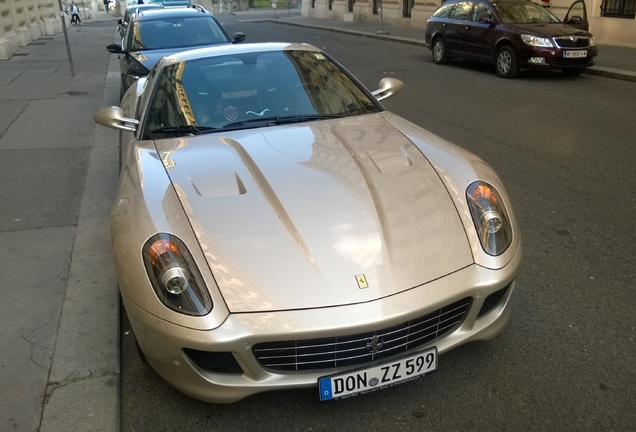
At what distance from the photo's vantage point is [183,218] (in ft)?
9.23

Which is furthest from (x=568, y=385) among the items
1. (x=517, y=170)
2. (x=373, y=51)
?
(x=373, y=51)

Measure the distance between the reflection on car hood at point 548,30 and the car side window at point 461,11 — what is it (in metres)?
1.62

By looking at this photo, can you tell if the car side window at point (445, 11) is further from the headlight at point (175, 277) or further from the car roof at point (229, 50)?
the headlight at point (175, 277)

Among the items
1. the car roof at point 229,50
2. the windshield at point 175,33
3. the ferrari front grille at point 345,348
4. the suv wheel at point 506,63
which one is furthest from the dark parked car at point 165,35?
the ferrari front grille at point 345,348

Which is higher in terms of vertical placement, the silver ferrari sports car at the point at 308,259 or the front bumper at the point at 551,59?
the silver ferrari sports car at the point at 308,259

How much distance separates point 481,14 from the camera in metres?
13.3

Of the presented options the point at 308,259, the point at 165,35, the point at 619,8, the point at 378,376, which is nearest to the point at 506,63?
the point at 619,8

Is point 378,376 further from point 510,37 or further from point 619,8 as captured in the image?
point 619,8

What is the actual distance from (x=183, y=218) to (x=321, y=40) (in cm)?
2143

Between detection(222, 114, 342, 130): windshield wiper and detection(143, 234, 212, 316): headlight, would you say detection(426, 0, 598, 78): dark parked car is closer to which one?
detection(222, 114, 342, 130): windshield wiper

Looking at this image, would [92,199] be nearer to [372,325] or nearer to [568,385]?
[372,325]

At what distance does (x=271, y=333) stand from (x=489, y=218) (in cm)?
122

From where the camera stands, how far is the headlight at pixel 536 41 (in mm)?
11602

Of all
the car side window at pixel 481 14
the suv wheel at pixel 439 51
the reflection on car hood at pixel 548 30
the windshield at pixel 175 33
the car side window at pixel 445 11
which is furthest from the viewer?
the suv wheel at pixel 439 51
